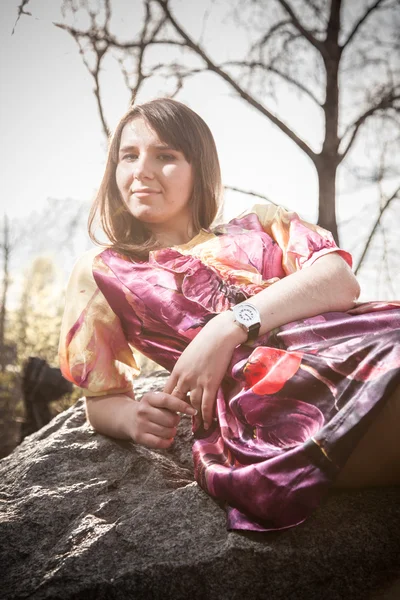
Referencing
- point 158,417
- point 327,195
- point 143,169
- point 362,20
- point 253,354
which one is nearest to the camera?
point 253,354

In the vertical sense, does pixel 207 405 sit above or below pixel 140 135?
below

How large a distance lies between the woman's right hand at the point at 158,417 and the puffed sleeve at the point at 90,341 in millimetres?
231

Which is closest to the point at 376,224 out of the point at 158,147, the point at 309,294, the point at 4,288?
the point at 158,147

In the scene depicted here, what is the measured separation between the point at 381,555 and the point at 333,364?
1.63ft

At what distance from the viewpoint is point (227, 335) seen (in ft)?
3.77

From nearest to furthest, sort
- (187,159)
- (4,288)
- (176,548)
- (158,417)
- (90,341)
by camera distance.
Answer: (176,548) < (158,417) < (90,341) < (187,159) < (4,288)

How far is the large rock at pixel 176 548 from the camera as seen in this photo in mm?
911

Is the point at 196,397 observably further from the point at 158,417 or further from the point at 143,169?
the point at 143,169

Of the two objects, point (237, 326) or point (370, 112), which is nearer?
point (237, 326)

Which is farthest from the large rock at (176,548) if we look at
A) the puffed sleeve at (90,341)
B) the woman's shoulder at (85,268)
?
the woman's shoulder at (85,268)

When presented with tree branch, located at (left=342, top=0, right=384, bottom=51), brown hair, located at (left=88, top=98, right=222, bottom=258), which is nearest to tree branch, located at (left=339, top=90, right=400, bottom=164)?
tree branch, located at (left=342, top=0, right=384, bottom=51)

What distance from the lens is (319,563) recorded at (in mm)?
940

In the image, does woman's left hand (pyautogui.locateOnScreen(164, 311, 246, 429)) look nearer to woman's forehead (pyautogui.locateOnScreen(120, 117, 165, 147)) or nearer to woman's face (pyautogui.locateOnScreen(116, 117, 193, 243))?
woman's face (pyautogui.locateOnScreen(116, 117, 193, 243))

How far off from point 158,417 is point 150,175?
3.13 feet
